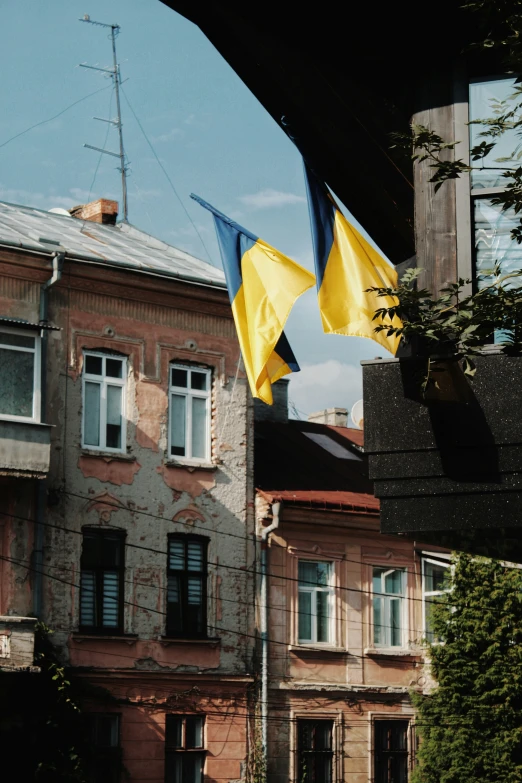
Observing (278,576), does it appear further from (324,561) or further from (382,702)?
(382,702)

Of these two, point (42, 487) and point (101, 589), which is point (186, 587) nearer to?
point (101, 589)

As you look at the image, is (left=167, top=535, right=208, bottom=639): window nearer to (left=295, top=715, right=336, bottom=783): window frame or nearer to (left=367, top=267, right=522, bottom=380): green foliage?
(left=295, top=715, right=336, bottom=783): window frame

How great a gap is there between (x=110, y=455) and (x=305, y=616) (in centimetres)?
526

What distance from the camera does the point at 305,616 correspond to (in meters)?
28.1

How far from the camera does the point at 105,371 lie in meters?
26.7

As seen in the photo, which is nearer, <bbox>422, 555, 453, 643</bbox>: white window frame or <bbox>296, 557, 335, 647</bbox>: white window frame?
<bbox>296, 557, 335, 647</bbox>: white window frame

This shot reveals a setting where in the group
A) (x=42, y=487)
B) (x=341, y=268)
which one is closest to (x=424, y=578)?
(x=42, y=487)

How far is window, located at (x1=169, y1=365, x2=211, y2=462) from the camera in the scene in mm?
27453

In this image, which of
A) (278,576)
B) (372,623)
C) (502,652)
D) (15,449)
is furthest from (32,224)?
(502,652)

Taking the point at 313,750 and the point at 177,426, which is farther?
the point at 313,750

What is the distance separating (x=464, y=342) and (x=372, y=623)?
21608 millimetres

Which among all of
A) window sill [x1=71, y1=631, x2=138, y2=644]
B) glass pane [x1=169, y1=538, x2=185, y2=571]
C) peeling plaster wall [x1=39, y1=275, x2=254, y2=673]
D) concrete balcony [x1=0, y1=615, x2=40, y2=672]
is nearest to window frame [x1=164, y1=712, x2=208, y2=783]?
peeling plaster wall [x1=39, y1=275, x2=254, y2=673]

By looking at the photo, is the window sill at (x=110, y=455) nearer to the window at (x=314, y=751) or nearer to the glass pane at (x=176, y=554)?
the glass pane at (x=176, y=554)

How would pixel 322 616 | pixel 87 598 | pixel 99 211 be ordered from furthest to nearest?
pixel 99 211
pixel 322 616
pixel 87 598
